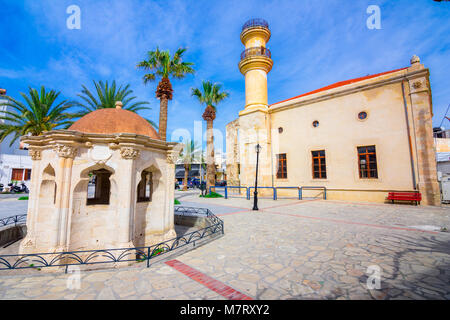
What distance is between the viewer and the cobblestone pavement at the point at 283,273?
3357mm

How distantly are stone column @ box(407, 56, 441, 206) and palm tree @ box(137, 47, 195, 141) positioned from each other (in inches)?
613

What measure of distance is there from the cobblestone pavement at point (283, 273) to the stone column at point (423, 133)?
333 inches

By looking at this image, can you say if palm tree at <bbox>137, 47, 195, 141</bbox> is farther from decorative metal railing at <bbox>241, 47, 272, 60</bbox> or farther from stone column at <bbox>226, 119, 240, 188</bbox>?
stone column at <bbox>226, 119, 240, 188</bbox>

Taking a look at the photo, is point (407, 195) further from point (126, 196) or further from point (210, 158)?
point (126, 196)

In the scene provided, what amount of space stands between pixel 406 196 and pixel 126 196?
649 inches

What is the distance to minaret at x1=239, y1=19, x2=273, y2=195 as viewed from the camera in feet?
67.5

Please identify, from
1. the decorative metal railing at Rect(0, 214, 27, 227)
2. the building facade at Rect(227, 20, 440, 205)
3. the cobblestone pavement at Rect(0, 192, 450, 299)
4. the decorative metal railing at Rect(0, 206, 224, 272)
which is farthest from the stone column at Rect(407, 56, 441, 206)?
the decorative metal railing at Rect(0, 214, 27, 227)

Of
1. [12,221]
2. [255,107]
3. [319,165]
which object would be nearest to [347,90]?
[319,165]

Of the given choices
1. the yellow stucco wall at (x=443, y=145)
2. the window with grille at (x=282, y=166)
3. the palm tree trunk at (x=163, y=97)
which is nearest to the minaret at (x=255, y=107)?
the window with grille at (x=282, y=166)

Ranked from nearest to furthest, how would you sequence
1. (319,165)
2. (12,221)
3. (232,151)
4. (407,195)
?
(12,221), (407,195), (319,165), (232,151)

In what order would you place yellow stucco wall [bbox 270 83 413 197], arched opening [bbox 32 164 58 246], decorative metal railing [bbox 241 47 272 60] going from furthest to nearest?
decorative metal railing [bbox 241 47 272 60] → yellow stucco wall [bbox 270 83 413 197] → arched opening [bbox 32 164 58 246]

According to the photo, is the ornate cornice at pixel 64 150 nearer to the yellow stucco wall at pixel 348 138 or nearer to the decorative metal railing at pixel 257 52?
the yellow stucco wall at pixel 348 138

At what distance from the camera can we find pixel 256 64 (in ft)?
69.7
